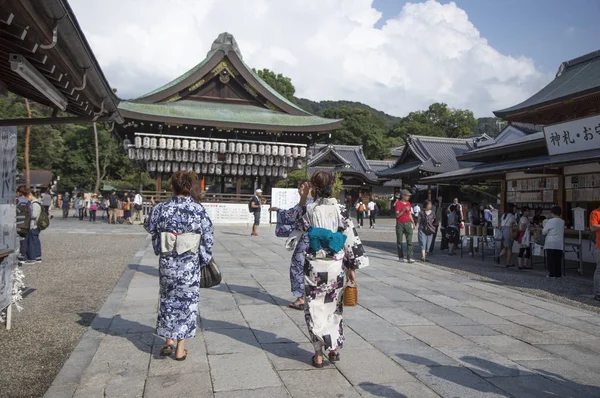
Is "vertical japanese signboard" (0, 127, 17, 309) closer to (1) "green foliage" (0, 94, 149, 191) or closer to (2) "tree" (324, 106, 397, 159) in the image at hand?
(1) "green foliage" (0, 94, 149, 191)

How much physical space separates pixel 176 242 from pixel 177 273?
27cm

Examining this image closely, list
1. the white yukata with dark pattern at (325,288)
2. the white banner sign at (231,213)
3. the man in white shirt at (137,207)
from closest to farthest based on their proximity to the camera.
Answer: the white yukata with dark pattern at (325,288) < the white banner sign at (231,213) < the man in white shirt at (137,207)

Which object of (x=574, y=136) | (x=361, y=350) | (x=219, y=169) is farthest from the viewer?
(x=219, y=169)

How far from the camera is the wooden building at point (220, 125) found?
72.5 feet

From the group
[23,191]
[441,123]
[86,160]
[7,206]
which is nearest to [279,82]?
[86,160]

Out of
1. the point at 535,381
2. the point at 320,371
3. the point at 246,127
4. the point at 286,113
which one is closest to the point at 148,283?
the point at 320,371

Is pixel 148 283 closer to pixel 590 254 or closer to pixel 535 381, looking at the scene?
pixel 535 381

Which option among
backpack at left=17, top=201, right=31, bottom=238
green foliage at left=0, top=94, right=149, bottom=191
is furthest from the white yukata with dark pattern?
green foliage at left=0, top=94, right=149, bottom=191

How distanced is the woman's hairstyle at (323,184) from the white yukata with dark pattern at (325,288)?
6 cm

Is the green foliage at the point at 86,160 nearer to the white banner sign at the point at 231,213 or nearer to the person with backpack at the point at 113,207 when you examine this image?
the person with backpack at the point at 113,207

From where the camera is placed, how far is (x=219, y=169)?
23.8 metres

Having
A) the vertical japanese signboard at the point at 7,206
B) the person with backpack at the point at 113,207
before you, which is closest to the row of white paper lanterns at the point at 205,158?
the person with backpack at the point at 113,207

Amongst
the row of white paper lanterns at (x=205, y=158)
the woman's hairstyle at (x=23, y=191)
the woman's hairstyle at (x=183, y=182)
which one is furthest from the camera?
the row of white paper lanterns at (x=205, y=158)

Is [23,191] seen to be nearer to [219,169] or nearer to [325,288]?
[325,288]
